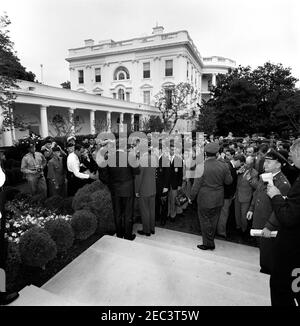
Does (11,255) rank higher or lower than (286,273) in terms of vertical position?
lower

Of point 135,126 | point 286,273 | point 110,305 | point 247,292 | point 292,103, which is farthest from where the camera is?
point 135,126

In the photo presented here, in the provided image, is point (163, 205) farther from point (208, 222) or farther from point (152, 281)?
point (152, 281)

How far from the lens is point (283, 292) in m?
2.15

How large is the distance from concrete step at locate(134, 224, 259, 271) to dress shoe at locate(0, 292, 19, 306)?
2757mm

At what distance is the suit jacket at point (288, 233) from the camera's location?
1.92 meters

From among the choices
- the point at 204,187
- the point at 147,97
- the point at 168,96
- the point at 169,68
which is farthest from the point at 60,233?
the point at 169,68

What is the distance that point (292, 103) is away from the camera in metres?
21.6

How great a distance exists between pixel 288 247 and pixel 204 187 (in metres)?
2.50

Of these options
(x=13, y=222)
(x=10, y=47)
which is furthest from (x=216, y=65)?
(x=13, y=222)

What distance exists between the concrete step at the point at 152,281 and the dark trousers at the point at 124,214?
852 millimetres

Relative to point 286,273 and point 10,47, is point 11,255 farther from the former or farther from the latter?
point 10,47

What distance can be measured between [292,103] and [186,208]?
20.0m

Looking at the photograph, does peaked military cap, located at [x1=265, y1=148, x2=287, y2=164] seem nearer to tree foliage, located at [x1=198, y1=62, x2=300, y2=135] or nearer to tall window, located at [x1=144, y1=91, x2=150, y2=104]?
tree foliage, located at [x1=198, y1=62, x2=300, y2=135]

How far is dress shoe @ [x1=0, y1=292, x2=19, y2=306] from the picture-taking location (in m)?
2.54
